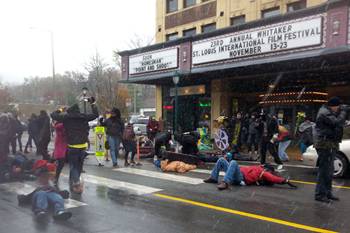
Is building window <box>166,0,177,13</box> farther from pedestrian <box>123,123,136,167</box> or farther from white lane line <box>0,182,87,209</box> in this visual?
white lane line <box>0,182,87,209</box>

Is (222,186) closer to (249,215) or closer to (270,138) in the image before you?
(249,215)

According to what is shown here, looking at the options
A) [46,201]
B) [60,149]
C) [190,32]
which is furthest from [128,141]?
[190,32]

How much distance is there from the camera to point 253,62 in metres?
14.9

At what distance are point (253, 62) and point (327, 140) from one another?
844cm

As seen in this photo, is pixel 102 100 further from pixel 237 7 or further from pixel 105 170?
pixel 105 170

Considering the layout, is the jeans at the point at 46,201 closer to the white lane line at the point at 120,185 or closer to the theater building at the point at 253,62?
the white lane line at the point at 120,185

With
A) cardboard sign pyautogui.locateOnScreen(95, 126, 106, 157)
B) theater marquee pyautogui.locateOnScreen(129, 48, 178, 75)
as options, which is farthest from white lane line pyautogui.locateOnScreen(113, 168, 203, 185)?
theater marquee pyautogui.locateOnScreen(129, 48, 178, 75)

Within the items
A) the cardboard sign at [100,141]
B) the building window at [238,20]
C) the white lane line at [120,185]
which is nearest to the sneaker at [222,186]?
the white lane line at [120,185]

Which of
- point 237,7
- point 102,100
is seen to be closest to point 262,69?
point 237,7

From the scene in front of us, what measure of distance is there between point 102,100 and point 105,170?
24989mm

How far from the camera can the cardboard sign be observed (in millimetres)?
12487

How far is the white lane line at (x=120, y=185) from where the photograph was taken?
803 centimetres

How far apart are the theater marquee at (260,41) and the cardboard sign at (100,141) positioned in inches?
240

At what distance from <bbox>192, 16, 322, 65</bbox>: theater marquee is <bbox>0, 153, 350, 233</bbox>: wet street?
5.84m
